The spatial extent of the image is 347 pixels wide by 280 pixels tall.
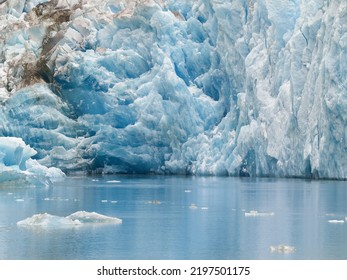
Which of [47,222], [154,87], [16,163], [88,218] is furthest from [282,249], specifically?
[154,87]

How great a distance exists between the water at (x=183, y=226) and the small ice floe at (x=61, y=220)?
1.36 ft

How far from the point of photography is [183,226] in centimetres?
2020

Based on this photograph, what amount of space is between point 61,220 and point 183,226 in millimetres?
2913

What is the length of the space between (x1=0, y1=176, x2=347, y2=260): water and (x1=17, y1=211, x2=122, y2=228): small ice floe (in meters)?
0.41

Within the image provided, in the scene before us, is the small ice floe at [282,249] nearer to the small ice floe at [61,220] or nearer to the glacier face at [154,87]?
the small ice floe at [61,220]

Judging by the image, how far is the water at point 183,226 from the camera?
15.8 metres

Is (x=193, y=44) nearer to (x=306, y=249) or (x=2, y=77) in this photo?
(x=2, y=77)

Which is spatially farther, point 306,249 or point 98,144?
point 98,144

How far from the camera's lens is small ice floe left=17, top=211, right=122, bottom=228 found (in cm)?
1977

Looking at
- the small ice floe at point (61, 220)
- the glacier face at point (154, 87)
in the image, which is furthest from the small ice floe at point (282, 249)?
the glacier face at point (154, 87)

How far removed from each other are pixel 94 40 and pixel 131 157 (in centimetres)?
745

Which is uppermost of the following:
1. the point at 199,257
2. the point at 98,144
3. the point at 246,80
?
the point at 246,80

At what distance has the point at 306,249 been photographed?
16.2m

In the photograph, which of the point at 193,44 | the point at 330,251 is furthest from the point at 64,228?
the point at 193,44
